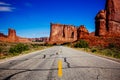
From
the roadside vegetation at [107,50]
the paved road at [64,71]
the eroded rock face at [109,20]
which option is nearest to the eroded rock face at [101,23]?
the eroded rock face at [109,20]

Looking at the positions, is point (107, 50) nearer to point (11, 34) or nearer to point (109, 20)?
point (109, 20)

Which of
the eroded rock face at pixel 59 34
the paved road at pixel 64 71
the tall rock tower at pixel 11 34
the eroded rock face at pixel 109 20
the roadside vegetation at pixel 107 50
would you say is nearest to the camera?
the paved road at pixel 64 71

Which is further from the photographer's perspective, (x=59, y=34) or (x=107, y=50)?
(x=59, y=34)

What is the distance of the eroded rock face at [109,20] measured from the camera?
79.2 metres

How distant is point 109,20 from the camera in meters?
80.7

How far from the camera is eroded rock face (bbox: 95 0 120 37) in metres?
79.2

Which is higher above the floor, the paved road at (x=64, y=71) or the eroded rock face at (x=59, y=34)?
the eroded rock face at (x=59, y=34)

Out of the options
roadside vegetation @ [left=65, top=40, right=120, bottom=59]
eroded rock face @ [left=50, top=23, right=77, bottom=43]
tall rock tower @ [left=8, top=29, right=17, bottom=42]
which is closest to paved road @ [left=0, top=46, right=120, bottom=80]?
roadside vegetation @ [left=65, top=40, right=120, bottom=59]

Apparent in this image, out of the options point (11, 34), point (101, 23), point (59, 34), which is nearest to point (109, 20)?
point (101, 23)

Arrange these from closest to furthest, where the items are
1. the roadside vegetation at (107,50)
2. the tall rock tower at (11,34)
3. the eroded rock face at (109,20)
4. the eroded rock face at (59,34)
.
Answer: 1. the roadside vegetation at (107,50)
2. the eroded rock face at (109,20)
3. the tall rock tower at (11,34)
4. the eroded rock face at (59,34)

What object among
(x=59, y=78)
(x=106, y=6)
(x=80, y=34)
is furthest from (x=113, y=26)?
(x=59, y=78)

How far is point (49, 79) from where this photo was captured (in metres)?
6.19

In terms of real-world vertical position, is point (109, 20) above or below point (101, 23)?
above

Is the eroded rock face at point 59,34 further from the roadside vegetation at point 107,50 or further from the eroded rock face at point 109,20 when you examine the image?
the roadside vegetation at point 107,50
